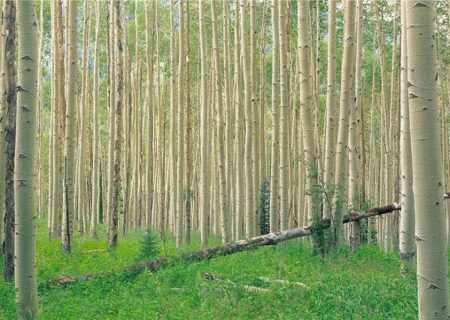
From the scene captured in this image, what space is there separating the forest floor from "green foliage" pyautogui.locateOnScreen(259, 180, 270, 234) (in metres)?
5.95

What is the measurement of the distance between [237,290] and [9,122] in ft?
14.4

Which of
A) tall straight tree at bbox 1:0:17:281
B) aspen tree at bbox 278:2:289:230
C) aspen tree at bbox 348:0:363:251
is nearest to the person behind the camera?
tall straight tree at bbox 1:0:17:281

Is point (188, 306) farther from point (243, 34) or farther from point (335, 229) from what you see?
point (243, 34)

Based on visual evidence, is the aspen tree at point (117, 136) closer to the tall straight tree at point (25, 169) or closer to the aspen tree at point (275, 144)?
the aspen tree at point (275, 144)

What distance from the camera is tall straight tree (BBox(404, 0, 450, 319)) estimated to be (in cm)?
329

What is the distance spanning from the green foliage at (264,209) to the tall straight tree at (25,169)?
11.1 meters

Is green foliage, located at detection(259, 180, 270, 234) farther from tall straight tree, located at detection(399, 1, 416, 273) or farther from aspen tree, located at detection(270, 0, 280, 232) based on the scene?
tall straight tree, located at detection(399, 1, 416, 273)

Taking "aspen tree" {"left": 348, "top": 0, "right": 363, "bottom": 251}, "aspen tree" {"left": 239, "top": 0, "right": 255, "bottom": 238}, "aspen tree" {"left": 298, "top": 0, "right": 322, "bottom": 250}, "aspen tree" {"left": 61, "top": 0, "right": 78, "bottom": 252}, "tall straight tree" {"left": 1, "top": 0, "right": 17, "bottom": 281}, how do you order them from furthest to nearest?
"aspen tree" {"left": 239, "top": 0, "right": 255, "bottom": 238} → "aspen tree" {"left": 61, "top": 0, "right": 78, "bottom": 252} → "aspen tree" {"left": 348, "top": 0, "right": 363, "bottom": 251} → "aspen tree" {"left": 298, "top": 0, "right": 322, "bottom": 250} → "tall straight tree" {"left": 1, "top": 0, "right": 17, "bottom": 281}

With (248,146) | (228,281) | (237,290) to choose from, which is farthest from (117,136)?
(237,290)

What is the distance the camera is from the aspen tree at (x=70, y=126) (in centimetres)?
1110

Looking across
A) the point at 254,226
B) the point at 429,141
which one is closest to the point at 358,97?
the point at 254,226

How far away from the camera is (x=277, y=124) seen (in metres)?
12.2

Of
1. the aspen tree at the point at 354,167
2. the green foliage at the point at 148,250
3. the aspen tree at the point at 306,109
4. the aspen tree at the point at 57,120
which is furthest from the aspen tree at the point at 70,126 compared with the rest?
the aspen tree at the point at 354,167

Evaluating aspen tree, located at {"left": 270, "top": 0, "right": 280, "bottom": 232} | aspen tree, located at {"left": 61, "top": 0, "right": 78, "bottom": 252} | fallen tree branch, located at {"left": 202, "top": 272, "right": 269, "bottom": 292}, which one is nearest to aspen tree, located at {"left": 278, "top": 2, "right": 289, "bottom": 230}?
aspen tree, located at {"left": 270, "top": 0, "right": 280, "bottom": 232}
